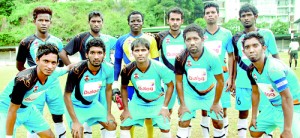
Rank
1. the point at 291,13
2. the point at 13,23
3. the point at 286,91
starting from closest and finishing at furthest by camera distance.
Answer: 1. the point at 286,91
2. the point at 13,23
3. the point at 291,13

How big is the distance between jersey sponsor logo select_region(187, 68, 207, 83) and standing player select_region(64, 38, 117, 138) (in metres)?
1.09

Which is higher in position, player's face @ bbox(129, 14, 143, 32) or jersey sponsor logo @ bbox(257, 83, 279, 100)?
player's face @ bbox(129, 14, 143, 32)

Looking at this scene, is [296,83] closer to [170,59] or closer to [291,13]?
[170,59]

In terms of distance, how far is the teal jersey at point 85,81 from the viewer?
4.02 meters

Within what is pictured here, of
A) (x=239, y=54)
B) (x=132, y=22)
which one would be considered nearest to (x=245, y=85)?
(x=239, y=54)

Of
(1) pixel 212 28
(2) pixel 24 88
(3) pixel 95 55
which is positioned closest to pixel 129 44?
(3) pixel 95 55

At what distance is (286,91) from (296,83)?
40 centimetres

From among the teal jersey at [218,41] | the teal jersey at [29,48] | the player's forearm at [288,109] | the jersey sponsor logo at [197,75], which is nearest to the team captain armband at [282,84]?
the player's forearm at [288,109]

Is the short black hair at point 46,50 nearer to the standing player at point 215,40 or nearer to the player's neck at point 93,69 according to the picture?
the player's neck at point 93,69

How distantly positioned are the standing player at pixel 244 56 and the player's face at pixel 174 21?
0.90 meters

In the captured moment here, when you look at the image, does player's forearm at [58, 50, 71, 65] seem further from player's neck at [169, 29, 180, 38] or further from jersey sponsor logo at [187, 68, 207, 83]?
jersey sponsor logo at [187, 68, 207, 83]

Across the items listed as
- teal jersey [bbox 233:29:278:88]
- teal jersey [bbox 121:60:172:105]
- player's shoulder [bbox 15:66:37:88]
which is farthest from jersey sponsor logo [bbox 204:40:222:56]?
player's shoulder [bbox 15:66:37:88]

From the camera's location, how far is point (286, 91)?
3.30 meters

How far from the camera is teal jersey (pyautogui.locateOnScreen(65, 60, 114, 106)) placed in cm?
402
